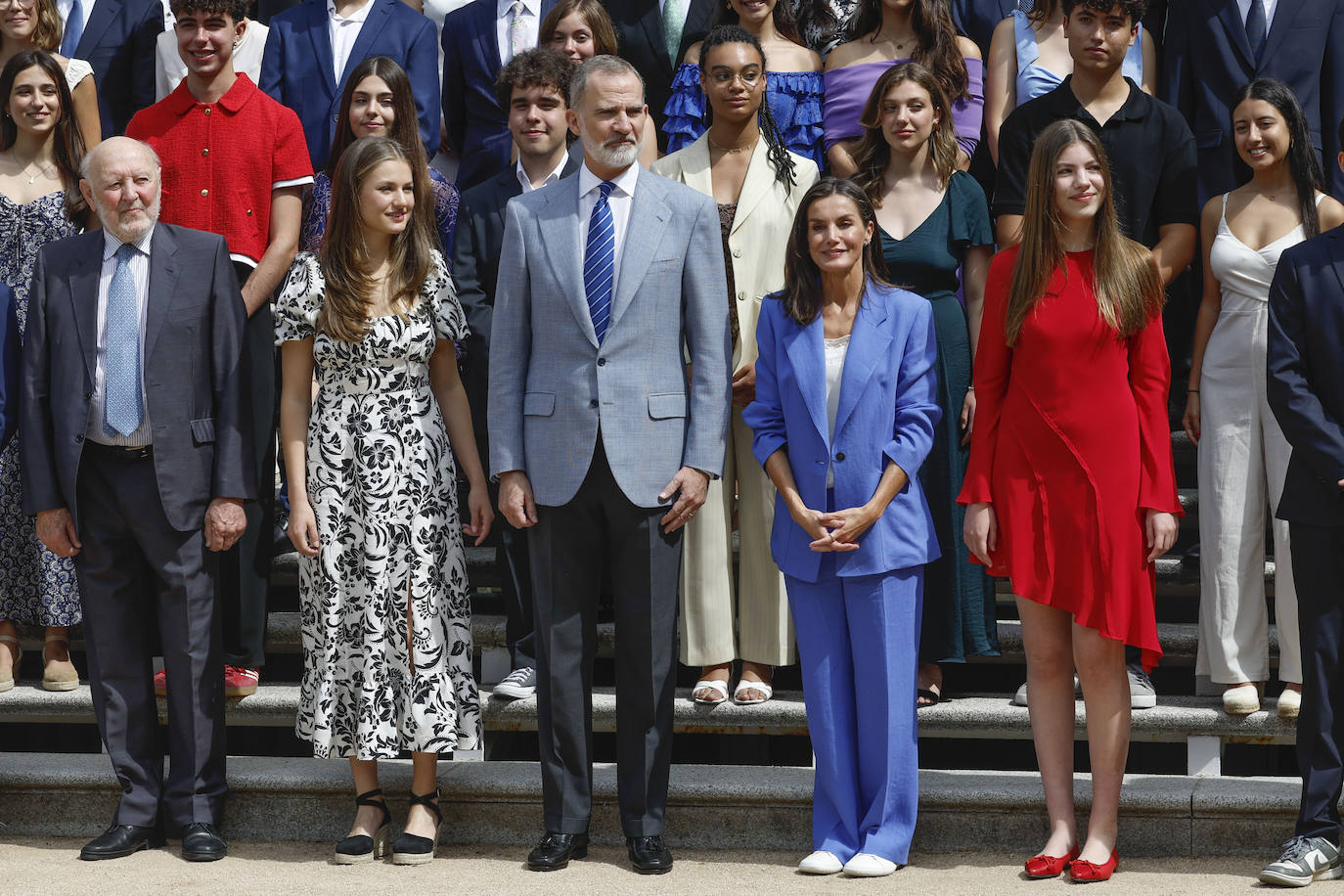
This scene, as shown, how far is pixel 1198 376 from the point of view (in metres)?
4.96

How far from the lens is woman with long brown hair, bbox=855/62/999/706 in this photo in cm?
481

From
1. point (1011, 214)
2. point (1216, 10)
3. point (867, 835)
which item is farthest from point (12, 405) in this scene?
point (1216, 10)

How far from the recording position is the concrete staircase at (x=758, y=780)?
4301mm

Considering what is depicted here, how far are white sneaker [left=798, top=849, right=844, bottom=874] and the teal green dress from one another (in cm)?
87

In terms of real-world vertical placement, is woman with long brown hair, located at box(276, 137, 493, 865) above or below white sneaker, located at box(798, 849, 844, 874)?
above

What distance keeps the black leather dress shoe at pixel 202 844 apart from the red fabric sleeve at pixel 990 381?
7.45 ft

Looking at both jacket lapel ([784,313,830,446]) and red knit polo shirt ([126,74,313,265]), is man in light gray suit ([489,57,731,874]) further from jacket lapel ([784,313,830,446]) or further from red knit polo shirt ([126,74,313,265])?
red knit polo shirt ([126,74,313,265])

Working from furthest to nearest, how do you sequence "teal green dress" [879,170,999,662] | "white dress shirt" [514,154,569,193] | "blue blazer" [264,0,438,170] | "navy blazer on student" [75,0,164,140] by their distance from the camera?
"navy blazer on student" [75,0,164,140] < "blue blazer" [264,0,438,170] < "white dress shirt" [514,154,569,193] < "teal green dress" [879,170,999,662]

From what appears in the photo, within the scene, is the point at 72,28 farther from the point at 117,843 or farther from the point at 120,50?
the point at 117,843

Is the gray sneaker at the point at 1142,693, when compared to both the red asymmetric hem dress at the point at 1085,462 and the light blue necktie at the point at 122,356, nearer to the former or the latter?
the red asymmetric hem dress at the point at 1085,462

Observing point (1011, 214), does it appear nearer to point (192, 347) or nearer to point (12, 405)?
point (192, 347)

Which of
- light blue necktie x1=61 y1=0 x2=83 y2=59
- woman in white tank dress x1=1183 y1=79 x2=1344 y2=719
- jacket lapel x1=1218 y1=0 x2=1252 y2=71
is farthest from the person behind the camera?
light blue necktie x1=61 y1=0 x2=83 y2=59

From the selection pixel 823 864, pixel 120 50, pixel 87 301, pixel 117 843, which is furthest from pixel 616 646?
pixel 120 50

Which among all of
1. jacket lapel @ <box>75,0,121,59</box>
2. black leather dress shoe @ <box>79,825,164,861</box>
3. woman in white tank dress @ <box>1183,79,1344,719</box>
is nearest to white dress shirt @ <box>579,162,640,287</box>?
woman in white tank dress @ <box>1183,79,1344,719</box>
